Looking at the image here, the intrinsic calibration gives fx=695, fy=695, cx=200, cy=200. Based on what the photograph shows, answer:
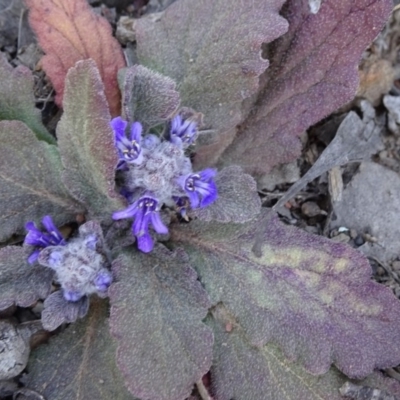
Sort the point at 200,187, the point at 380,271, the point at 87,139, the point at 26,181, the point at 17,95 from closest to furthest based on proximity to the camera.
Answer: the point at 87,139 < the point at 200,187 < the point at 26,181 < the point at 17,95 < the point at 380,271

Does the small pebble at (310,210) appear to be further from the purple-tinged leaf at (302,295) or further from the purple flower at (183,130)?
the purple flower at (183,130)

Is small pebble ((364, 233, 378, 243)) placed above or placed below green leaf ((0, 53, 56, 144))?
below

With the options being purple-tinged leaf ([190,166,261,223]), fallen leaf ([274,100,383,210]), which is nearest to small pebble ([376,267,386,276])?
fallen leaf ([274,100,383,210])

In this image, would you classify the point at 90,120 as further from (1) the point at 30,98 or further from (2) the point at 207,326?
(2) the point at 207,326

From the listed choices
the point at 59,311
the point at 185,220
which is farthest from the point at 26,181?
the point at 185,220

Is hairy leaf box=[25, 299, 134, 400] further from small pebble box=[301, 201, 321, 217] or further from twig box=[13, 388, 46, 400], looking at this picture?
small pebble box=[301, 201, 321, 217]

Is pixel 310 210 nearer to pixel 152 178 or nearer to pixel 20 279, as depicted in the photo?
pixel 152 178

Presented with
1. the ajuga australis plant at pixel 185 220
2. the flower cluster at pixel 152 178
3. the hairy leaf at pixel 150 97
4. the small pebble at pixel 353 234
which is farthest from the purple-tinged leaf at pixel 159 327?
the small pebble at pixel 353 234
